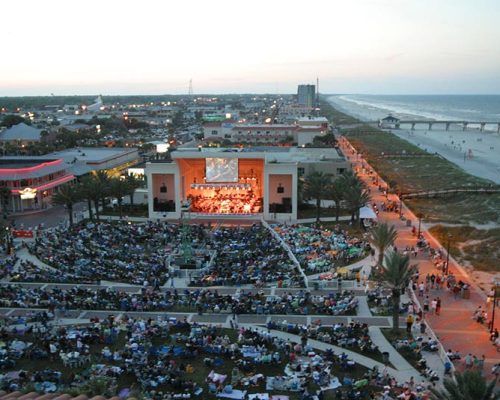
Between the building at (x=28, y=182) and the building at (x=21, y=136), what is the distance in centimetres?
4220

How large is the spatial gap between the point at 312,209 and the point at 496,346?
2968 cm

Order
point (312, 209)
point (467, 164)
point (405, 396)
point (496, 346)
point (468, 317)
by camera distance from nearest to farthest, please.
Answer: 1. point (405, 396)
2. point (496, 346)
3. point (468, 317)
4. point (312, 209)
5. point (467, 164)

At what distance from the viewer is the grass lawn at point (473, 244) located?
1369 inches

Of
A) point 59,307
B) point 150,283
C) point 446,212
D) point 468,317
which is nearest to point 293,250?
point 150,283

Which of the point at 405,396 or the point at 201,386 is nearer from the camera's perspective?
the point at 405,396

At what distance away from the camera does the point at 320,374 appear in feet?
60.8

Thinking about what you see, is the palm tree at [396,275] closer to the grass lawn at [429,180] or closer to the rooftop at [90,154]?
the grass lawn at [429,180]

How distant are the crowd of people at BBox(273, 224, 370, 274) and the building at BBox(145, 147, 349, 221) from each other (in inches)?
302

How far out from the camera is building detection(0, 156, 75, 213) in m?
50.5

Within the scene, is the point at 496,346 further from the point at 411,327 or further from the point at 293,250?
the point at 293,250

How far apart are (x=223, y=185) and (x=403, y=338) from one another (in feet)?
101

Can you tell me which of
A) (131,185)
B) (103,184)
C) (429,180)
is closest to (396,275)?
(103,184)

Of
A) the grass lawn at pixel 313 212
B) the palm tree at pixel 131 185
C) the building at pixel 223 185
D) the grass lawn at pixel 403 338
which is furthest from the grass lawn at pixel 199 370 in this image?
the grass lawn at pixel 313 212

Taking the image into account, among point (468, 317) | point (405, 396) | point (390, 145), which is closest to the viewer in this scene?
point (405, 396)
